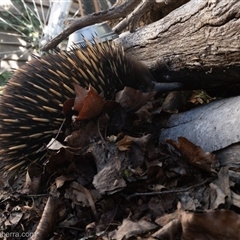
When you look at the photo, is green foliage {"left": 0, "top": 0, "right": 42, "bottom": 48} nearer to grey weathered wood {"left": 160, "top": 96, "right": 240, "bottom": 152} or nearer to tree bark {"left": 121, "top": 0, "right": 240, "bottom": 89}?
tree bark {"left": 121, "top": 0, "right": 240, "bottom": 89}

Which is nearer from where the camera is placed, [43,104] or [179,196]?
[179,196]

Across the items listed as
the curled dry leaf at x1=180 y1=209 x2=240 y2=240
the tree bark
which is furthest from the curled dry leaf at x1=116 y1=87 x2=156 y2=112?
the curled dry leaf at x1=180 y1=209 x2=240 y2=240

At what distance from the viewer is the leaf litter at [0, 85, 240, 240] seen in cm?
123

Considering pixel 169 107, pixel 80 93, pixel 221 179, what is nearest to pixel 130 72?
pixel 169 107

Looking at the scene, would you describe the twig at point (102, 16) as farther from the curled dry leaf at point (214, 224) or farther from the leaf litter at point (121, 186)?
the curled dry leaf at point (214, 224)

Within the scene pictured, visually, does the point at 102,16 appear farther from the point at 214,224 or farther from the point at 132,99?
the point at 214,224

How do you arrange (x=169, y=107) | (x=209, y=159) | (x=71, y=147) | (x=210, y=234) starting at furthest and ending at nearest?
(x=169, y=107), (x=71, y=147), (x=209, y=159), (x=210, y=234)

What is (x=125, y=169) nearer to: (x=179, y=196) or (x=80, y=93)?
(x=179, y=196)

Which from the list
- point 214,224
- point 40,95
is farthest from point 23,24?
point 214,224

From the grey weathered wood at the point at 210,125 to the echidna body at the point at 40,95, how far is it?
421 mm

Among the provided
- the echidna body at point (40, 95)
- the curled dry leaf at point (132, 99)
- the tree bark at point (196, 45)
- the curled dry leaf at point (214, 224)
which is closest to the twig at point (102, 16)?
the tree bark at point (196, 45)

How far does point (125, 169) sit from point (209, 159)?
34cm

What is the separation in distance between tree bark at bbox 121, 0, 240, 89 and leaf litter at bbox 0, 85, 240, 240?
1.08 ft

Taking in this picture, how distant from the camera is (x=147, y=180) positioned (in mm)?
1510
